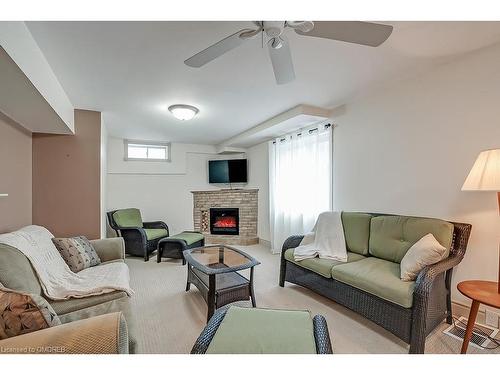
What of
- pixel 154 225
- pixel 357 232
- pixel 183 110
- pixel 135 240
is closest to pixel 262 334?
pixel 357 232

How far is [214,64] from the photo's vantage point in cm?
212

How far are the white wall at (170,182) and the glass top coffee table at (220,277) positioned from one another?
2.39 meters

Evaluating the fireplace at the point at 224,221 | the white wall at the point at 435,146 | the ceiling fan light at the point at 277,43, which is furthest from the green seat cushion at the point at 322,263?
the fireplace at the point at 224,221

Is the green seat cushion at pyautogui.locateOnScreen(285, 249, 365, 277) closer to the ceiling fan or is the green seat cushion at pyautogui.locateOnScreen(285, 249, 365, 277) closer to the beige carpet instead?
the beige carpet

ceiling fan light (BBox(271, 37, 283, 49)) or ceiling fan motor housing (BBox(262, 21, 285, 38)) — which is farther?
ceiling fan light (BBox(271, 37, 283, 49))

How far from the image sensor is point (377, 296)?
184 centimetres

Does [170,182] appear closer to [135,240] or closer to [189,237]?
[135,240]

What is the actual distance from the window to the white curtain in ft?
8.30

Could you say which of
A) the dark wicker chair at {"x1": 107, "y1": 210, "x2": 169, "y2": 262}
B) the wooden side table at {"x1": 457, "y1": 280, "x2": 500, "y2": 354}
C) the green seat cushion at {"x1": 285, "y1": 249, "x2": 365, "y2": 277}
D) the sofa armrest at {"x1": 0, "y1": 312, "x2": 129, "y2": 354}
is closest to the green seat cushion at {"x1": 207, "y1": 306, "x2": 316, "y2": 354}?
the sofa armrest at {"x1": 0, "y1": 312, "x2": 129, "y2": 354}

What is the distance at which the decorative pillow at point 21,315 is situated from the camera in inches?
37.8

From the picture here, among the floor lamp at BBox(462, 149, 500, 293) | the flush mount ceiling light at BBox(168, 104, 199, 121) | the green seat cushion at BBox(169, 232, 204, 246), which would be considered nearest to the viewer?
the floor lamp at BBox(462, 149, 500, 293)

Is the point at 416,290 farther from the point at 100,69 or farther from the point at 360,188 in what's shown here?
the point at 100,69

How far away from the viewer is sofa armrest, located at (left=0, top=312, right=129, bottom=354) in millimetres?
865

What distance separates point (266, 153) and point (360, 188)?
2.34 m
